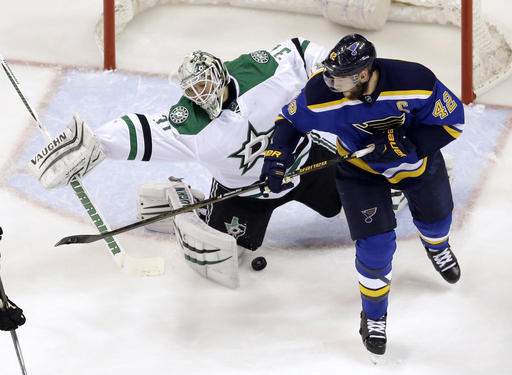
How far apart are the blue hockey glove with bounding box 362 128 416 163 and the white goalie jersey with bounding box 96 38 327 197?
0.53m

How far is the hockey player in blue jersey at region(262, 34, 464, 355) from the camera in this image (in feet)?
13.5

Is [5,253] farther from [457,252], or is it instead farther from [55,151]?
[457,252]

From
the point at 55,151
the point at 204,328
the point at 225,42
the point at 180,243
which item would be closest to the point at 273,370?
the point at 204,328

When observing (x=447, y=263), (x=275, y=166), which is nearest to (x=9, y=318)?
(x=275, y=166)

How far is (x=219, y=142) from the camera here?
4574mm

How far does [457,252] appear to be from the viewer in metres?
4.91

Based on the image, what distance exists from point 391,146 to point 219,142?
66cm

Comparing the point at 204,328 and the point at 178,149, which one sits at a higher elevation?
the point at 178,149

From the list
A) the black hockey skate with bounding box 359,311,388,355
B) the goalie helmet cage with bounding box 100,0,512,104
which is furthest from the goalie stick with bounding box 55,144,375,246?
the goalie helmet cage with bounding box 100,0,512,104

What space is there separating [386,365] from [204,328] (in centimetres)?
64

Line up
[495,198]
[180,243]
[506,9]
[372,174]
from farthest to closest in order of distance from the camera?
[506,9] < [495,198] < [180,243] < [372,174]

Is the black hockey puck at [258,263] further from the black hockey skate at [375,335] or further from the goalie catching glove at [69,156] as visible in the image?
the goalie catching glove at [69,156]

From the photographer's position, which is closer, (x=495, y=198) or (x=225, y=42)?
(x=495, y=198)

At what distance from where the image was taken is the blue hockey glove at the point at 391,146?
13.7 ft
